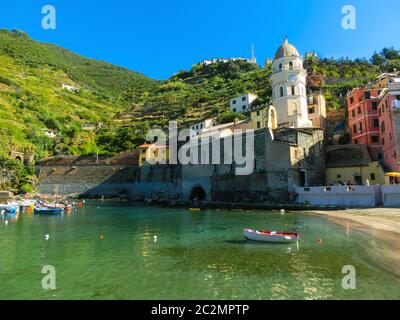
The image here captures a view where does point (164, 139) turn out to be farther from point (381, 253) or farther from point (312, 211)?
point (381, 253)

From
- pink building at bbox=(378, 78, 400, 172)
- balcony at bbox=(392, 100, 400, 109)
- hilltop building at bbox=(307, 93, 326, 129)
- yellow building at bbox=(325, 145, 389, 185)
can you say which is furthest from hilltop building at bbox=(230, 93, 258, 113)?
balcony at bbox=(392, 100, 400, 109)

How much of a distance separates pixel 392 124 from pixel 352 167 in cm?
676

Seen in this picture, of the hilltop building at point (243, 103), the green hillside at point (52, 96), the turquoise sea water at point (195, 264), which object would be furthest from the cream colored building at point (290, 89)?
the green hillside at point (52, 96)

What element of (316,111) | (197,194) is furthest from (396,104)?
(197,194)

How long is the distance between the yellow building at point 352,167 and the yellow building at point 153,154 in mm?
30139

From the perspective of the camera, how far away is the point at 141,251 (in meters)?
17.0

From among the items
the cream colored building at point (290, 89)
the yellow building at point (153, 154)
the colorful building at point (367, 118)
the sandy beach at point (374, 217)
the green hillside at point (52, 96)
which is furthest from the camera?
the green hillside at point (52, 96)

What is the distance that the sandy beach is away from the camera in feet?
72.6

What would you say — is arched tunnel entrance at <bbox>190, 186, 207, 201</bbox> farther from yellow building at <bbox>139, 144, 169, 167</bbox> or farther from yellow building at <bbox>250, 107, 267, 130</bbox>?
yellow building at <bbox>250, 107, 267, 130</bbox>

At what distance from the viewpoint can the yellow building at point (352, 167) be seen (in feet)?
114

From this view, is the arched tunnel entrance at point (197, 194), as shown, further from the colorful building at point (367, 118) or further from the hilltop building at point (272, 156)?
the colorful building at point (367, 118)

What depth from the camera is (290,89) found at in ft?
144

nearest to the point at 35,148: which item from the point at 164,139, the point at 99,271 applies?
the point at 164,139
